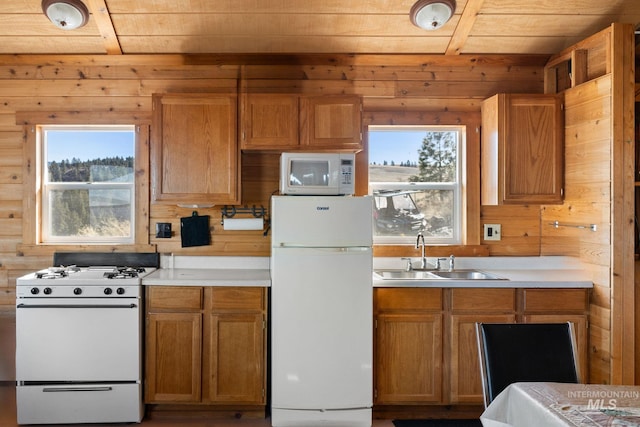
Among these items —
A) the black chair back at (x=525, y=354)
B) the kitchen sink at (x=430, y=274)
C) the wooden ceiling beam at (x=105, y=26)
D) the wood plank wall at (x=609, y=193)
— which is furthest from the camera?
the kitchen sink at (x=430, y=274)

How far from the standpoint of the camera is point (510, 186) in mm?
2939

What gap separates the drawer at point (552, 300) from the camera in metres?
2.73

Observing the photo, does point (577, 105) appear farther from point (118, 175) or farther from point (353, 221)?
point (118, 175)

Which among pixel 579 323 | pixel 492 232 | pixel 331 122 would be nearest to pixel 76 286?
pixel 331 122

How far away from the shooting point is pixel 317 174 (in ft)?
8.93

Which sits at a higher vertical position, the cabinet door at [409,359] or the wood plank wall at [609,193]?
the wood plank wall at [609,193]

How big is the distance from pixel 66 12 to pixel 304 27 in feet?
4.71

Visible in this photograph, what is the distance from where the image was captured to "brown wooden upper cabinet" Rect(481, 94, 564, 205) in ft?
9.64

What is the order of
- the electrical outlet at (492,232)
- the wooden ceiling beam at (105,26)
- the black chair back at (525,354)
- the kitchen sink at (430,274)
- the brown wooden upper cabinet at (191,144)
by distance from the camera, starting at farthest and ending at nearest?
the electrical outlet at (492,232) → the kitchen sink at (430,274) → the brown wooden upper cabinet at (191,144) → the wooden ceiling beam at (105,26) → the black chair back at (525,354)

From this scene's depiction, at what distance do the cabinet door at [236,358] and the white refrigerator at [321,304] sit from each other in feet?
0.50

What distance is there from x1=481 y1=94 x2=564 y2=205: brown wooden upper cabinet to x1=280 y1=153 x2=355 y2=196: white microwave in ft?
3.54

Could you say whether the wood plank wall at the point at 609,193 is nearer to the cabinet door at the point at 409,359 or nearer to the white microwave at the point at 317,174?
the cabinet door at the point at 409,359

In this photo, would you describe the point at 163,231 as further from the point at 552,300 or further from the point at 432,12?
the point at 552,300

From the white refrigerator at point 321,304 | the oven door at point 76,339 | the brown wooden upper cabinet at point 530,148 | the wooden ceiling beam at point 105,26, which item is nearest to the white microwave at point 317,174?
the white refrigerator at point 321,304
